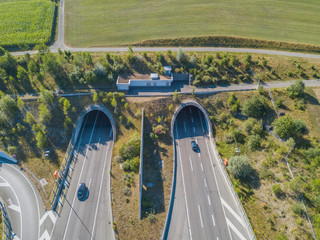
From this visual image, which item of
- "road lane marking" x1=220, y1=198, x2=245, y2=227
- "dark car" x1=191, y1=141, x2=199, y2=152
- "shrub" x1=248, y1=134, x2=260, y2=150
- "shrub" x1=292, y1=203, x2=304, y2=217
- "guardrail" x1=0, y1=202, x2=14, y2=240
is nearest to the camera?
"shrub" x1=292, y1=203, x2=304, y2=217

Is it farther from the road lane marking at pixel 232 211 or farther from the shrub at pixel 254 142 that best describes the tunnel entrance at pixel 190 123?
the road lane marking at pixel 232 211

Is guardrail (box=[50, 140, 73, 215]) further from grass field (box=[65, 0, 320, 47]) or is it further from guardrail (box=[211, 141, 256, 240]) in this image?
grass field (box=[65, 0, 320, 47])

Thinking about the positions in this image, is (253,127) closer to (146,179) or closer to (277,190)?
(277,190)

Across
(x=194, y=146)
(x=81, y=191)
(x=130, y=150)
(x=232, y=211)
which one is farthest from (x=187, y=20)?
(x=81, y=191)

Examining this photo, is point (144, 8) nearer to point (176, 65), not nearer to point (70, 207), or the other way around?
point (176, 65)

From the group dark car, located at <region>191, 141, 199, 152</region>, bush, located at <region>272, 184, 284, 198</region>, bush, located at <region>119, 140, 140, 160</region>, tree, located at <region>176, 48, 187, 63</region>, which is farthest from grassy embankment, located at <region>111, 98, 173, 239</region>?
bush, located at <region>272, 184, 284, 198</region>

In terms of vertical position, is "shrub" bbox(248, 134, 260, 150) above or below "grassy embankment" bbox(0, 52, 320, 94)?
below

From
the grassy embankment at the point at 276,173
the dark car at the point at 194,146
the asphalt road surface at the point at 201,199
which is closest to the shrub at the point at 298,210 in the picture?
the grassy embankment at the point at 276,173
